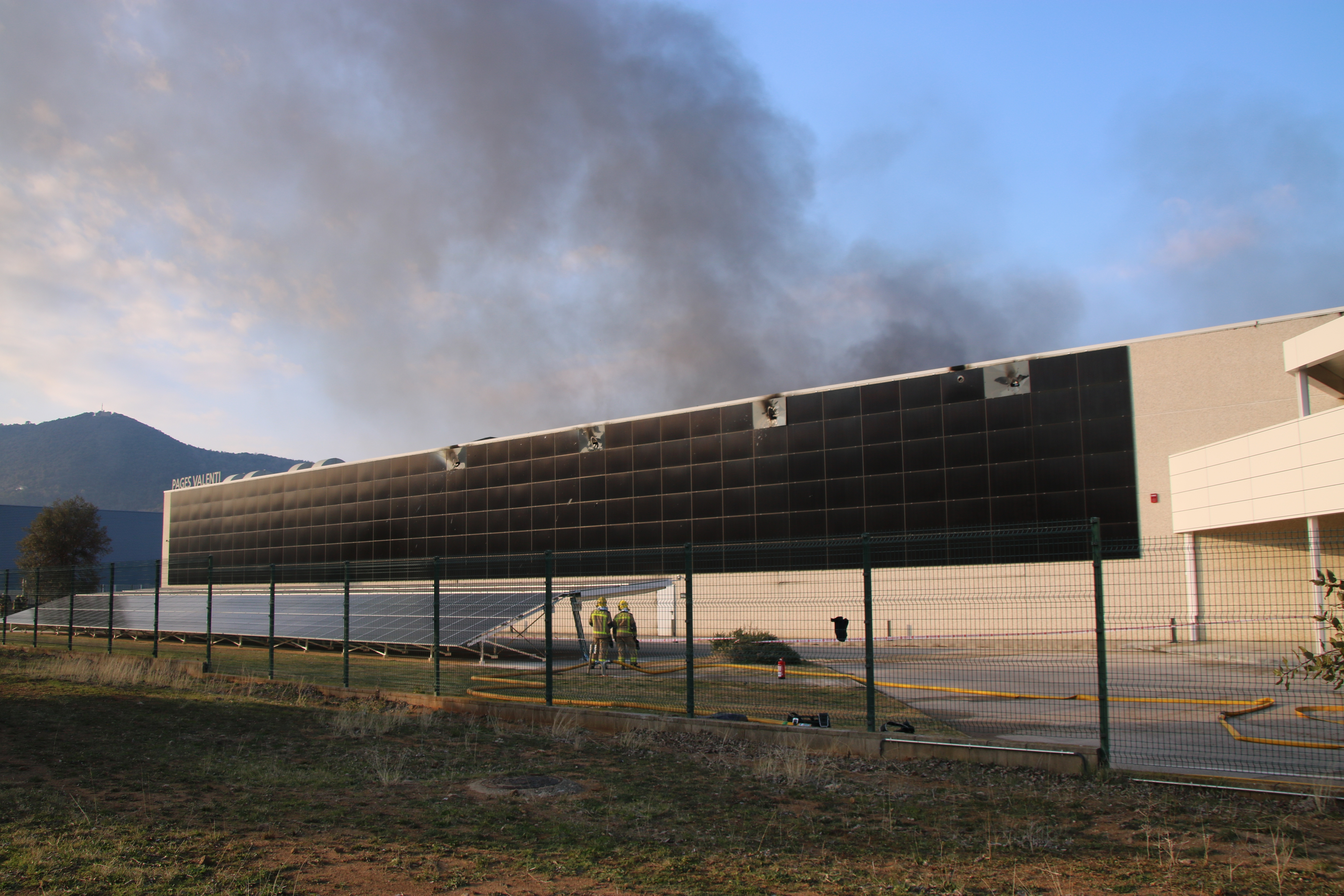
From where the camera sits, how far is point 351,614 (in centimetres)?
2533

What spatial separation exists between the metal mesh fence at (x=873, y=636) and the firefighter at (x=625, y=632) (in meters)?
0.12

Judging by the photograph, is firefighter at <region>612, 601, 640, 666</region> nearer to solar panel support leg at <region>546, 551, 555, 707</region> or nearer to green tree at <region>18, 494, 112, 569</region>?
solar panel support leg at <region>546, 551, 555, 707</region>

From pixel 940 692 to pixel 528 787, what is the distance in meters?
11.2

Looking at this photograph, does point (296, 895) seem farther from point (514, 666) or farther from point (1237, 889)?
point (514, 666)

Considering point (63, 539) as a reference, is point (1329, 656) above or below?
below

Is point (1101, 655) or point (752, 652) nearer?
point (1101, 655)

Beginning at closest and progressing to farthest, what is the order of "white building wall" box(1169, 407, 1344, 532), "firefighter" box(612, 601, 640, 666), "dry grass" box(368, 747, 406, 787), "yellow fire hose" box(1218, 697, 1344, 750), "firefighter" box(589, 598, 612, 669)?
"dry grass" box(368, 747, 406, 787)
"yellow fire hose" box(1218, 697, 1344, 750)
"firefighter" box(589, 598, 612, 669)
"firefighter" box(612, 601, 640, 666)
"white building wall" box(1169, 407, 1344, 532)

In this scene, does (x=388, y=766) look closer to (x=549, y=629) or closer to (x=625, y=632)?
(x=549, y=629)

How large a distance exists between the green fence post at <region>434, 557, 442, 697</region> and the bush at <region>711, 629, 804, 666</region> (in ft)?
25.2

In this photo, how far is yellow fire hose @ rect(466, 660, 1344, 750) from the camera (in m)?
10.8

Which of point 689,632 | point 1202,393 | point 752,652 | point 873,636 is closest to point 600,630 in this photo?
point 752,652

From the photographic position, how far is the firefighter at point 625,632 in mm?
20641

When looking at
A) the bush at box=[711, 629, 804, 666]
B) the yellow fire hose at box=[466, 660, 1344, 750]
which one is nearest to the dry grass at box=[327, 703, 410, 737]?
the yellow fire hose at box=[466, 660, 1344, 750]

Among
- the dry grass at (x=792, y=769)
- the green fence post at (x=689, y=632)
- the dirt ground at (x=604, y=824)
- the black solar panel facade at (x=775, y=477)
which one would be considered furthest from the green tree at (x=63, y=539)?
the dry grass at (x=792, y=769)
